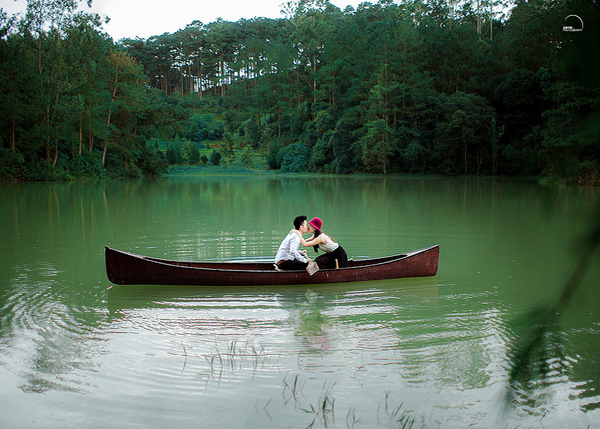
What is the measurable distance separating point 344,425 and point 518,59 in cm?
4760

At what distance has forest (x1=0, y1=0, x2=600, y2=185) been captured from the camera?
114ft

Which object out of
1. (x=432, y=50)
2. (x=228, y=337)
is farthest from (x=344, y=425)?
(x=432, y=50)

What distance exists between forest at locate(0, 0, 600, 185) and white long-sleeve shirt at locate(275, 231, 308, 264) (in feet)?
59.0

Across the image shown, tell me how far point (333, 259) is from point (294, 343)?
3269 millimetres

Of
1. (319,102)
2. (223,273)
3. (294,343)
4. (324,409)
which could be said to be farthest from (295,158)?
(324,409)

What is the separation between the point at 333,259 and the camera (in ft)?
→ 28.1

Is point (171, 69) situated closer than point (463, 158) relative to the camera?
No

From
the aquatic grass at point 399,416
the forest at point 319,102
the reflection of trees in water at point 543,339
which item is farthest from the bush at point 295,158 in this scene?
the reflection of trees in water at point 543,339

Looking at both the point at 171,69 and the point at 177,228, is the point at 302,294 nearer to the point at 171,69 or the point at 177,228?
the point at 177,228

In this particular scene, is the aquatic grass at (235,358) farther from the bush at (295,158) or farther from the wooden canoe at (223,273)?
the bush at (295,158)

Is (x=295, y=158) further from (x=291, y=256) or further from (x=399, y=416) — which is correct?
(x=399, y=416)

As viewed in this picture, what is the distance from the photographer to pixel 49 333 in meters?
5.70

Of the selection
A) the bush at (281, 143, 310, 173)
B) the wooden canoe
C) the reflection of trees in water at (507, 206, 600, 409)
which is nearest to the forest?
the bush at (281, 143, 310, 173)

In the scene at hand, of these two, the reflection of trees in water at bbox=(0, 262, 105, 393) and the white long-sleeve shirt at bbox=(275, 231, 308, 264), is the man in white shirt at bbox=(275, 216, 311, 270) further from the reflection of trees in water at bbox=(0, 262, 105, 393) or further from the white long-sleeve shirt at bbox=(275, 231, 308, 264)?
the reflection of trees in water at bbox=(0, 262, 105, 393)
